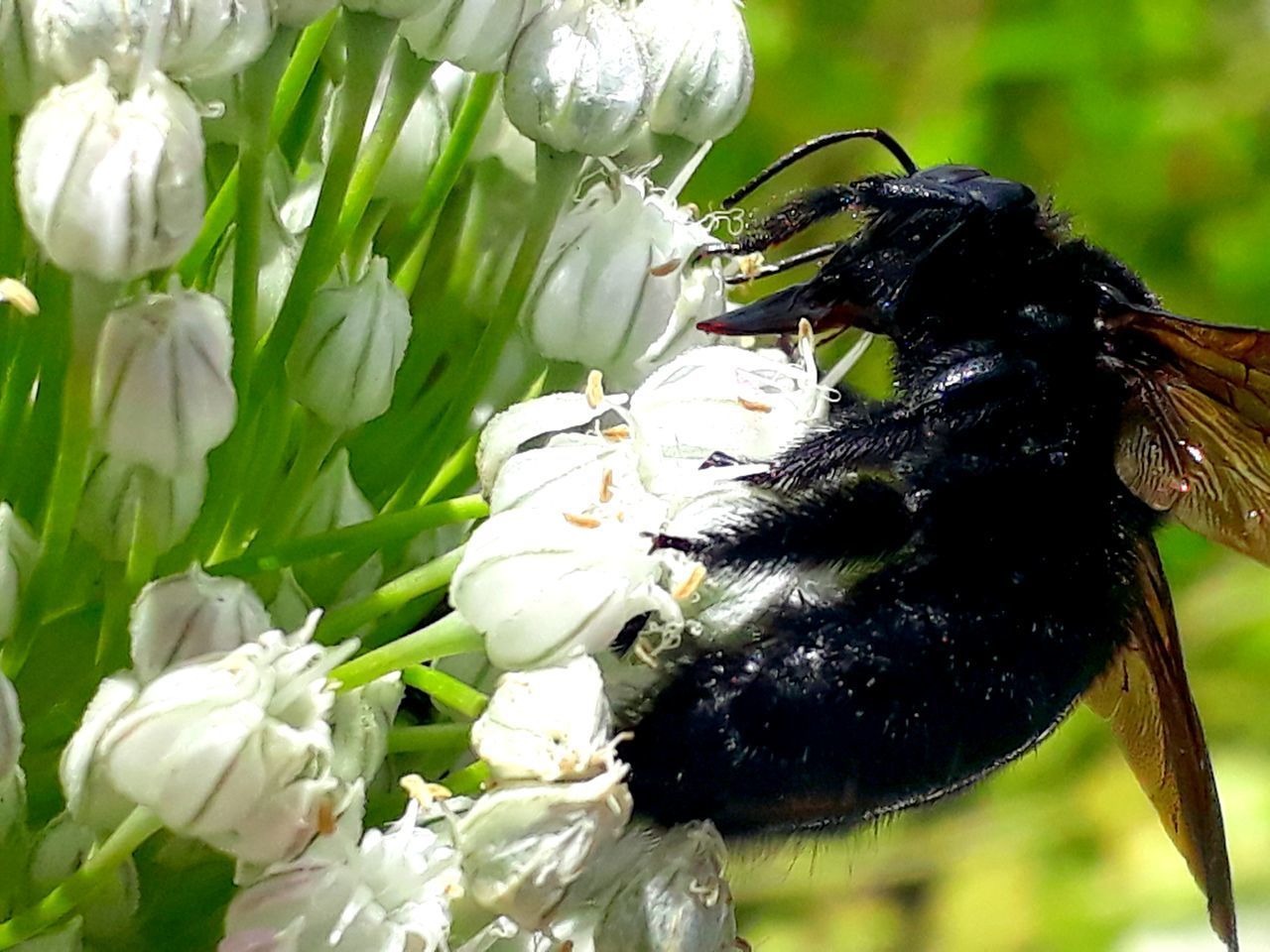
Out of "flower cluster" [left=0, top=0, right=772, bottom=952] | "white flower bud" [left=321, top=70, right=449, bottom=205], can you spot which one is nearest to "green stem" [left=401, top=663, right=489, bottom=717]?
"flower cluster" [left=0, top=0, right=772, bottom=952]

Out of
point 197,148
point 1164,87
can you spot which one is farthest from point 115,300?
point 1164,87

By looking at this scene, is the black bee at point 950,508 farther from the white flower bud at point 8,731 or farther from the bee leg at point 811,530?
the white flower bud at point 8,731

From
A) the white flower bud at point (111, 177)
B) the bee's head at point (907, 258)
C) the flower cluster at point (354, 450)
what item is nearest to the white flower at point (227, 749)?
the flower cluster at point (354, 450)

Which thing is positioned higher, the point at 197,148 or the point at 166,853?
the point at 197,148

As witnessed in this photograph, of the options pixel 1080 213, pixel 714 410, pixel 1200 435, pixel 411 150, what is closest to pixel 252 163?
pixel 411 150

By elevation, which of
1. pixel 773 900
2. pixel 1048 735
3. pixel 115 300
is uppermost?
pixel 115 300

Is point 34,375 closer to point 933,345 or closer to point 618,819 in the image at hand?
point 618,819

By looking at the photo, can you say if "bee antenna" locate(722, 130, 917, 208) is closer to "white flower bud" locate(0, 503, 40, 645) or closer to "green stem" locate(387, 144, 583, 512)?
"green stem" locate(387, 144, 583, 512)
